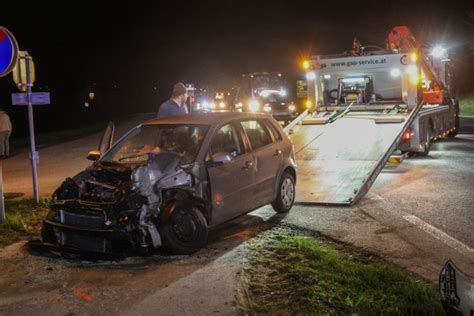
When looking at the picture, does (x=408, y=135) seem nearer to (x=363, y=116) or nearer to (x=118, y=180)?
(x=363, y=116)

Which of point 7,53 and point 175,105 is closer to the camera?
point 7,53

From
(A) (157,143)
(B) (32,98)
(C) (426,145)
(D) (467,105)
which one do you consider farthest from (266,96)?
(A) (157,143)

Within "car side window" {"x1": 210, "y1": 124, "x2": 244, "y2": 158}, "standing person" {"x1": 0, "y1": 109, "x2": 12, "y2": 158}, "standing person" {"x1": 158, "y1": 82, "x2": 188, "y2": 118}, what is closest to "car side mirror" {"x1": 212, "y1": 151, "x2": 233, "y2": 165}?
"car side window" {"x1": 210, "y1": 124, "x2": 244, "y2": 158}

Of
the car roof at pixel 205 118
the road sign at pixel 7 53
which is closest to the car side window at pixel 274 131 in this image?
the car roof at pixel 205 118

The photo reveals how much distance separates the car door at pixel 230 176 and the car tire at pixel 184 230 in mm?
359

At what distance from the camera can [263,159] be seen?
313 inches

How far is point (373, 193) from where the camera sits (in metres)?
10.2

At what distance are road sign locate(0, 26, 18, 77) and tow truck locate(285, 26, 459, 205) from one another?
190 inches

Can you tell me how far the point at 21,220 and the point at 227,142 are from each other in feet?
10.7

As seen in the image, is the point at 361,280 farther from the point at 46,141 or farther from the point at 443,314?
the point at 46,141

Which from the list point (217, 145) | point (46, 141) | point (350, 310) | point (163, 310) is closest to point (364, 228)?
point (217, 145)

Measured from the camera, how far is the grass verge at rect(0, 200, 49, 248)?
25.0 ft

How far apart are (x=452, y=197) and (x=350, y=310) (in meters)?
5.62

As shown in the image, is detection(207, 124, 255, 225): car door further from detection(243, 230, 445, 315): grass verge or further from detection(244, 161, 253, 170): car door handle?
detection(243, 230, 445, 315): grass verge
